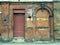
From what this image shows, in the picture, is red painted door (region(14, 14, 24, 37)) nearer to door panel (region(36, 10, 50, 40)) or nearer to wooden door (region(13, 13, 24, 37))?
wooden door (region(13, 13, 24, 37))

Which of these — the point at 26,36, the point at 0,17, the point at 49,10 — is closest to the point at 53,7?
the point at 49,10

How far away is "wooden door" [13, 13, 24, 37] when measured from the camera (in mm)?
21375

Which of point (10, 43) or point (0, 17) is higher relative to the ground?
point (0, 17)

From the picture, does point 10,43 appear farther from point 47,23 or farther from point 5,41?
point 47,23

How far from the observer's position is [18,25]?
21422 millimetres

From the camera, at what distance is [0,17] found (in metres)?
21.2

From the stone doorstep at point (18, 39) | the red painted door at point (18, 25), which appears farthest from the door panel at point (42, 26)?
the stone doorstep at point (18, 39)

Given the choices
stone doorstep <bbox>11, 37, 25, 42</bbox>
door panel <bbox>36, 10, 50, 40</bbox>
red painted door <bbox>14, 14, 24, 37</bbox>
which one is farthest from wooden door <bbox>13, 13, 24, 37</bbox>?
door panel <bbox>36, 10, 50, 40</bbox>

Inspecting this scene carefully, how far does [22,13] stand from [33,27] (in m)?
1.87

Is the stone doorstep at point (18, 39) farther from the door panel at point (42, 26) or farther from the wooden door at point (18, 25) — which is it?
the door panel at point (42, 26)

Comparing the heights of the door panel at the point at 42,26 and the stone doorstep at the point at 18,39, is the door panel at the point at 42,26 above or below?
above

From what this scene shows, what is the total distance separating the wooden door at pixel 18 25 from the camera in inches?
842

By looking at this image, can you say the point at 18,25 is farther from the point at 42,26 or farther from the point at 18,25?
the point at 42,26

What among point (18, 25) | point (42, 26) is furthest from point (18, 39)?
point (42, 26)
